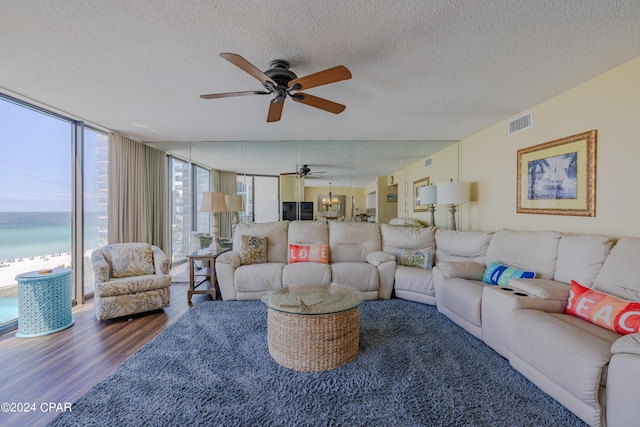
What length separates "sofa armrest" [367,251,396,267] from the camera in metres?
3.57

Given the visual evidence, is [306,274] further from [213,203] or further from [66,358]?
[66,358]

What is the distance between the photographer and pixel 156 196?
184 inches

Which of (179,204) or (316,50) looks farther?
(179,204)

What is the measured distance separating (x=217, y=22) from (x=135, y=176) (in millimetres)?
3580

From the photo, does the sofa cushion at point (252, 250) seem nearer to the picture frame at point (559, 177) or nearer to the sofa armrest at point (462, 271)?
the sofa armrest at point (462, 271)

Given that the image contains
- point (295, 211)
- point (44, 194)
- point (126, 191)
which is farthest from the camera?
point (295, 211)

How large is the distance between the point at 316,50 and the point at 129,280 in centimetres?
314

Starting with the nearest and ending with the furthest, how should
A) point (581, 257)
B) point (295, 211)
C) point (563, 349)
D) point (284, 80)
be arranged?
point (563, 349)
point (284, 80)
point (581, 257)
point (295, 211)

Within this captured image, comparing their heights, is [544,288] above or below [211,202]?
below

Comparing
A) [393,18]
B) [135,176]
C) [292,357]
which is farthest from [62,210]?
[393,18]

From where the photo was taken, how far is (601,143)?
2338 millimetres

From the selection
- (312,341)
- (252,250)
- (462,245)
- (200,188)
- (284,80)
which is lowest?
(312,341)

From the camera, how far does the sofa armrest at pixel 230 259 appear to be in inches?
136

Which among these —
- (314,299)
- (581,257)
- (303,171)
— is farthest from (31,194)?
(581,257)
